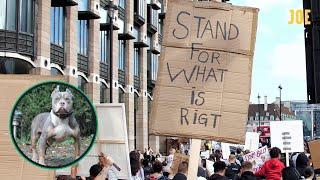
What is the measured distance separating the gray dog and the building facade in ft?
62.9

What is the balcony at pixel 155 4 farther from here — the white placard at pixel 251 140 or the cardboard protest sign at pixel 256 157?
the cardboard protest sign at pixel 256 157

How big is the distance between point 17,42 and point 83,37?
8.88 m

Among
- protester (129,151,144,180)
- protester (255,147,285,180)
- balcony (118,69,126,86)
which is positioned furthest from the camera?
balcony (118,69,126,86)

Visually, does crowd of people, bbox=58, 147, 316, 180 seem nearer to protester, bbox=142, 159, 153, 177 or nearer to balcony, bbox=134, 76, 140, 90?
protester, bbox=142, 159, 153, 177

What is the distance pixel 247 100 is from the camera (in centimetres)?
621

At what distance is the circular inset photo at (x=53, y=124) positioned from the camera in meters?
4.36

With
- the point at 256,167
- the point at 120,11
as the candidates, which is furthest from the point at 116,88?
the point at 256,167

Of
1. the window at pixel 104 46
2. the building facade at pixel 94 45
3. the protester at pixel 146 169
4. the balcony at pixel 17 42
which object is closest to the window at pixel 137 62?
the building facade at pixel 94 45

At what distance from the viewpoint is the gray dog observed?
434cm

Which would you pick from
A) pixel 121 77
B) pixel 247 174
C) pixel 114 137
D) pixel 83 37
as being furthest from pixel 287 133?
pixel 121 77

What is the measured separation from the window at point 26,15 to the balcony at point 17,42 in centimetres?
37

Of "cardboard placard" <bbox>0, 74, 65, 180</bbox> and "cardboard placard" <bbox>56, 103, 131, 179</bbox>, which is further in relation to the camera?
"cardboard placard" <bbox>56, 103, 131, 179</bbox>

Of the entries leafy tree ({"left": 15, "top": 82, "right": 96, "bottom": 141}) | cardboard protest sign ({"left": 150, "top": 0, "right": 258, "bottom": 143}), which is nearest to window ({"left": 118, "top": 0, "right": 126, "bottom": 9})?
cardboard protest sign ({"left": 150, "top": 0, "right": 258, "bottom": 143})

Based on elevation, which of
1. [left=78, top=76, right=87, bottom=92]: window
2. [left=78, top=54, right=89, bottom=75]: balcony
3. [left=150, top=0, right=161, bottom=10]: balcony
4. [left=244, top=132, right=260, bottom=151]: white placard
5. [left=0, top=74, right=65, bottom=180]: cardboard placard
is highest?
[left=150, top=0, right=161, bottom=10]: balcony
